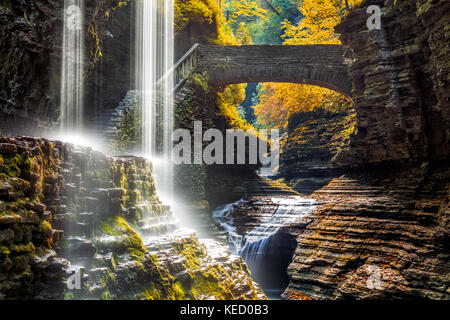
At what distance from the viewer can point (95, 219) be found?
4.09 metres

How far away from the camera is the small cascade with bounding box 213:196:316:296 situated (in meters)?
9.12

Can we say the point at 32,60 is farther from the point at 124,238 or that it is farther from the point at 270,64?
the point at 270,64

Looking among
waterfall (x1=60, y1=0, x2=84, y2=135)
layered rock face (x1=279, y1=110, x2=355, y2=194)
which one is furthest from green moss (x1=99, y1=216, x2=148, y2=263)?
layered rock face (x1=279, y1=110, x2=355, y2=194)

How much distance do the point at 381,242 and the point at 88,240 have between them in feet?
19.8

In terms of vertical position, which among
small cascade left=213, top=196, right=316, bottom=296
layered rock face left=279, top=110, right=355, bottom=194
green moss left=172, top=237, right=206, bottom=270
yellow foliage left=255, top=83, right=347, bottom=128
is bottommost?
small cascade left=213, top=196, right=316, bottom=296

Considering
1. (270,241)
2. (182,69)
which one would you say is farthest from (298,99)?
(270,241)

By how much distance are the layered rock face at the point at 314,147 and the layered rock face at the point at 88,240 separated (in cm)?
1204

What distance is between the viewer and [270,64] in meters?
13.9

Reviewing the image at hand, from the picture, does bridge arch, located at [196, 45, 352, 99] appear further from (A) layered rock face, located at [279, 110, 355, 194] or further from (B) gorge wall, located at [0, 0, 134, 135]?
(B) gorge wall, located at [0, 0, 134, 135]

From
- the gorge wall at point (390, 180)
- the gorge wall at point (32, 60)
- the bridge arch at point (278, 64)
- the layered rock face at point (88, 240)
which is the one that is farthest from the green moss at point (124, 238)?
the bridge arch at point (278, 64)

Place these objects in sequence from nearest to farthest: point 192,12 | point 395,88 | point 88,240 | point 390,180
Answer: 1. point 88,240
2. point 395,88
3. point 390,180
4. point 192,12

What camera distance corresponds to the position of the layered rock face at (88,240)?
291 centimetres

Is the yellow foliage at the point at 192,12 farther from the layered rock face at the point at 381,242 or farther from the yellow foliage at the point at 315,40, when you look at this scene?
the layered rock face at the point at 381,242

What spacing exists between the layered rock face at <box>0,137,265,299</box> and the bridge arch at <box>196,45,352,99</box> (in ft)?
31.3
